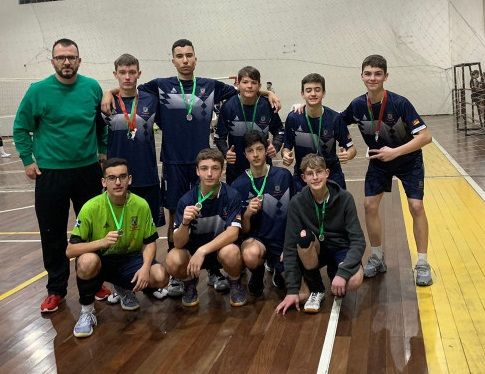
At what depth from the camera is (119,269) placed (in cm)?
A: 337

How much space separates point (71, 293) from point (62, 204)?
2.51ft

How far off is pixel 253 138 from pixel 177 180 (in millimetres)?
717

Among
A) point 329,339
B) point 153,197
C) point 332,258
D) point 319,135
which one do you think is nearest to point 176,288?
point 153,197

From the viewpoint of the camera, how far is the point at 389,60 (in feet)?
53.7

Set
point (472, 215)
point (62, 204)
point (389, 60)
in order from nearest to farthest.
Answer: point (62, 204), point (472, 215), point (389, 60)

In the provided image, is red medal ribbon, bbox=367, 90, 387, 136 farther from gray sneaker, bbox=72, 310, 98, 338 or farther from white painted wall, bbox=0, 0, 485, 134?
white painted wall, bbox=0, 0, 485, 134

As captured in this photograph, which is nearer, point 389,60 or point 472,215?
point 472,215

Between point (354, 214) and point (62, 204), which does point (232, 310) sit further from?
point (62, 204)

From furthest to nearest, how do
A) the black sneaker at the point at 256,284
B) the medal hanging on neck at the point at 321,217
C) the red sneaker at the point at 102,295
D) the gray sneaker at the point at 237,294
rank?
the red sneaker at the point at 102,295, the black sneaker at the point at 256,284, the gray sneaker at the point at 237,294, the medal hanging on neck at the point at 321,217

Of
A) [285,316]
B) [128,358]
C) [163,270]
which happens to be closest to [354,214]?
[285,316]

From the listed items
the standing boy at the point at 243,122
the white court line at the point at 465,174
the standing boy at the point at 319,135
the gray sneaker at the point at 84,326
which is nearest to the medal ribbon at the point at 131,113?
the standing boy at the point at 243,122

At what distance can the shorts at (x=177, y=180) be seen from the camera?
3.89m

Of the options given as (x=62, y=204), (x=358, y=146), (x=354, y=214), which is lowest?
(x=358, y=146)

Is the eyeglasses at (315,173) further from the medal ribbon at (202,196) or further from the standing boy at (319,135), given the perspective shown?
the medal ribbon at (202,196)
